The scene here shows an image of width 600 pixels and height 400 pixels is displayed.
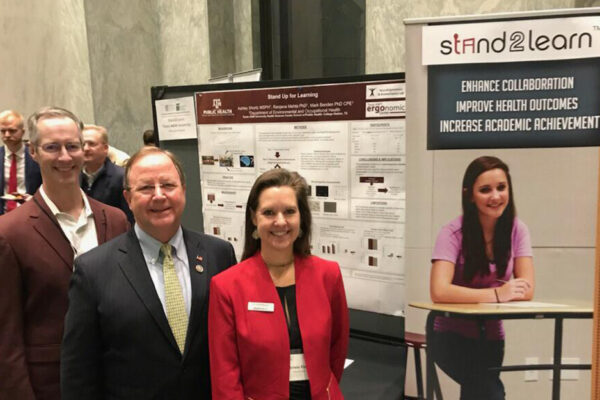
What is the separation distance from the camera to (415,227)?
207 cm

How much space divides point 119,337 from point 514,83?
1.71 metres

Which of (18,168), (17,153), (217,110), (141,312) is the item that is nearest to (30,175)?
(18,168)

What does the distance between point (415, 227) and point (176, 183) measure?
1.08 m

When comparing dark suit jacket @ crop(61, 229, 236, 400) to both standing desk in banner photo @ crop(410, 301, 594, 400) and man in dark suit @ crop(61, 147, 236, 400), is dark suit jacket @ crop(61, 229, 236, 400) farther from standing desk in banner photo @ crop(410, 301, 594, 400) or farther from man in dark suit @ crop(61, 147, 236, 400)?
standing desk in banner photo @ crop(410, 301, 594, 400)

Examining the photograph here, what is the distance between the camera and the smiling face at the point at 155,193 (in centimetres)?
143

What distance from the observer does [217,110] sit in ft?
9.57

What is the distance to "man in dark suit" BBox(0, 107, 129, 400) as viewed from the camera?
1.57 metres

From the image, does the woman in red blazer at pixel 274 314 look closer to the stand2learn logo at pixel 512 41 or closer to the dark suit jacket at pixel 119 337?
the dark suit jacket at pixel 119 337

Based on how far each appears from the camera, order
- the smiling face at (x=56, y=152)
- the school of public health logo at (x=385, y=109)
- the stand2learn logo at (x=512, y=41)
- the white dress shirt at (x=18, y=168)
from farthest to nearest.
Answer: the white dress shirt at (x=18, y=168)
the school of public health logo at (x=385, y=109)
the stand2learn logo at (x=512, y=41)
the smiling face at (x=56, y=152)

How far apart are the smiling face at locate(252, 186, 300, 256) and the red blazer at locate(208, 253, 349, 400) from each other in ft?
0.36

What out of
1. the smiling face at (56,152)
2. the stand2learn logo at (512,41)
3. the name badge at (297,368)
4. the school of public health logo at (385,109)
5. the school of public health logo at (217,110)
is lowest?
the name badge at (297,368)

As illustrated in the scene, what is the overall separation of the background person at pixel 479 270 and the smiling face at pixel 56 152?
4.91ft

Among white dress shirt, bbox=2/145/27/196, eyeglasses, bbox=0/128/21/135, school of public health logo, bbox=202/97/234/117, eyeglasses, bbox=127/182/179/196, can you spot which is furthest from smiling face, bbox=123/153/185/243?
eyeglasses, bbox=0/128/21/135

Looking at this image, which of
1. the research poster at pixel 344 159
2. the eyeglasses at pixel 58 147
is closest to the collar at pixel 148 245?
the eyeglasses at pixel 58 147
